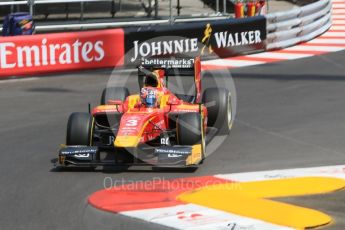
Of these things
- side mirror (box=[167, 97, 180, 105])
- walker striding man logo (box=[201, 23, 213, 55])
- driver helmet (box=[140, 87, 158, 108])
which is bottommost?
walker striding man logo (box=[201, 23, 213, 55])

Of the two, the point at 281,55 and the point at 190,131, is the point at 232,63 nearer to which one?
the point at 281,55

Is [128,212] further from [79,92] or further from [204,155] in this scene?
[79,92]

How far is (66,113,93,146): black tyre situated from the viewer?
11125mm

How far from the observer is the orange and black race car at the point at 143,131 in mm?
10648

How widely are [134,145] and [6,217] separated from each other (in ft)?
7.16

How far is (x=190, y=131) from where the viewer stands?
36.1 feet

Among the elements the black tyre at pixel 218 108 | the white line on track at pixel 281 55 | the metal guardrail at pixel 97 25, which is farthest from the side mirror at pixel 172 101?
the metal guardrail at pixel 97 25

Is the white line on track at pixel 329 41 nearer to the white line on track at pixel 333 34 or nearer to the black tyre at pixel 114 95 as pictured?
the white line on track at pixel 333 34

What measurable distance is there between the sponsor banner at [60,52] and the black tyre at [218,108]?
6887 mm

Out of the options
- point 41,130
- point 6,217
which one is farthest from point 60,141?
point 6,217

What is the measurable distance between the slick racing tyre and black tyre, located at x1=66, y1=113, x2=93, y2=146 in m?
1.19

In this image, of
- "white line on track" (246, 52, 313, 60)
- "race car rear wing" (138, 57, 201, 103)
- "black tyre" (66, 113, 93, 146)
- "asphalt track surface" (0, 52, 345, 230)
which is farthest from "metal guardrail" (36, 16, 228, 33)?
"black tyre" (66, 113, 93, 146)

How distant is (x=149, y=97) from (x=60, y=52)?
789cm

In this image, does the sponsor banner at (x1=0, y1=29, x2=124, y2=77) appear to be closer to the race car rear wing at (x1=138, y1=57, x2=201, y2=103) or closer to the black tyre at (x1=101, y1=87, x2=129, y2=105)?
the black tyre at (x1=101, y1=87, x2=129, y2=105)
